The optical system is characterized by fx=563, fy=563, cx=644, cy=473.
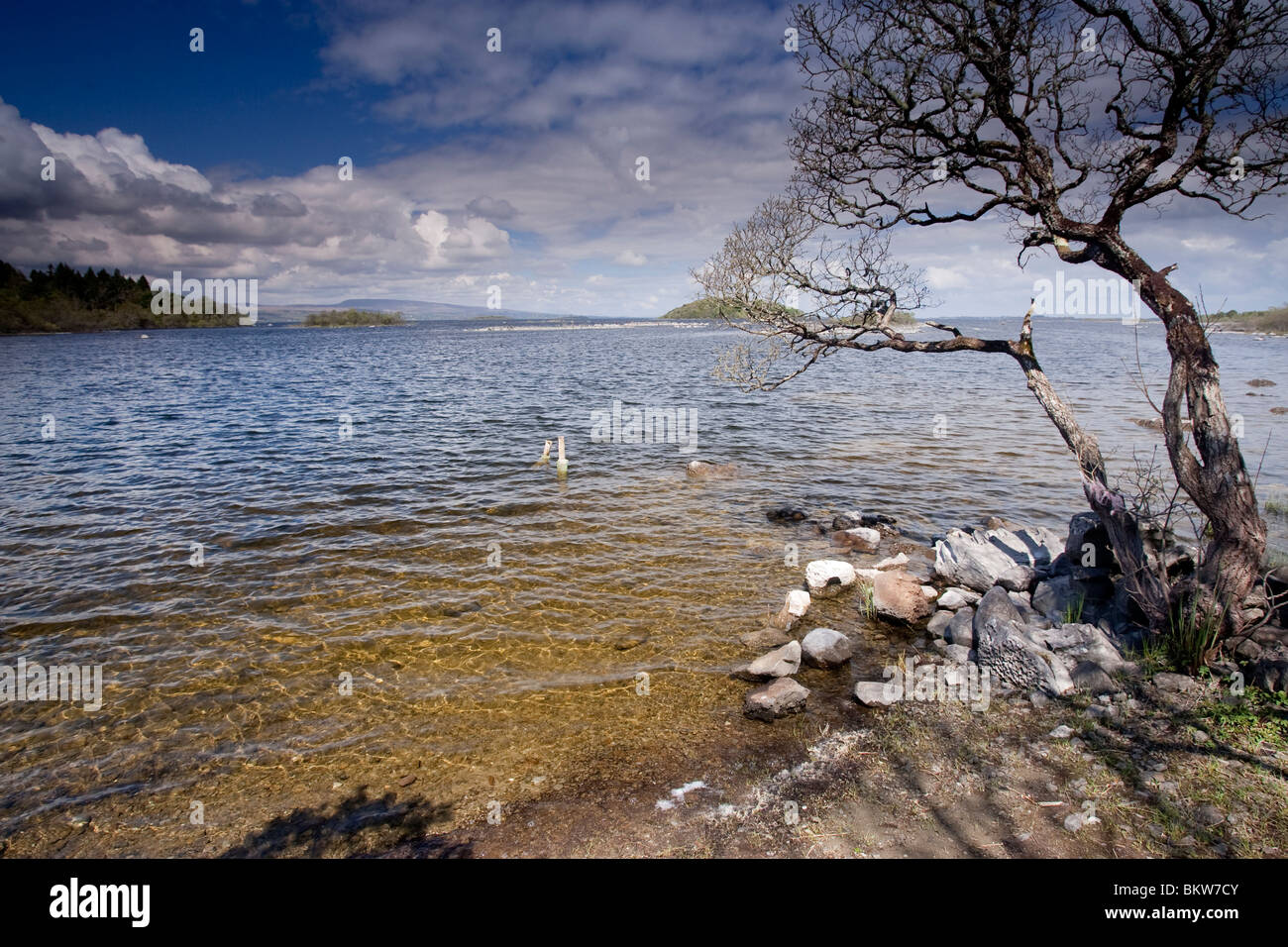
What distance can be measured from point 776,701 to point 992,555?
7.31m

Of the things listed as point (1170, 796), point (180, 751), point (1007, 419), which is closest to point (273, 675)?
point (180, 751)

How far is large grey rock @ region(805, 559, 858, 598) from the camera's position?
13.0m

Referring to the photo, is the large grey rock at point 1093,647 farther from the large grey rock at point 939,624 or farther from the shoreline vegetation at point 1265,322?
the shoreline vegetation at point 1265,322

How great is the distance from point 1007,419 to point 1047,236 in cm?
2931

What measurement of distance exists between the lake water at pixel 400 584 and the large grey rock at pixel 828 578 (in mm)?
800

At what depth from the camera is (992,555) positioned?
12727mm

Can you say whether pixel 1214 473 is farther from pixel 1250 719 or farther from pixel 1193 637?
pixel 1250 719

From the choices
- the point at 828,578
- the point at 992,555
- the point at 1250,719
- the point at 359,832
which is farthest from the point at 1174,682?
the point at 359,832

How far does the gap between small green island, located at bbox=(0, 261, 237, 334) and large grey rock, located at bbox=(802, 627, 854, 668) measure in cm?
19076

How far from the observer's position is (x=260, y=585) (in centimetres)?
1332

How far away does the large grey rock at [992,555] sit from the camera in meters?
12.4

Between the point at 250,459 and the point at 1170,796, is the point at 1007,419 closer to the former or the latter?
the point at 1170,796

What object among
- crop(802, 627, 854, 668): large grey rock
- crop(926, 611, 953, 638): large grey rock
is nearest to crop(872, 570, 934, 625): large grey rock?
crop(926, 611, 953, 638): large grey rock

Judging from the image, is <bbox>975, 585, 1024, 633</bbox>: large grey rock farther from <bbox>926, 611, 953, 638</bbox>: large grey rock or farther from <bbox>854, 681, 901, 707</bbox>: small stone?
<bbox>854, 681, 901, 707</bbox>: small stone
